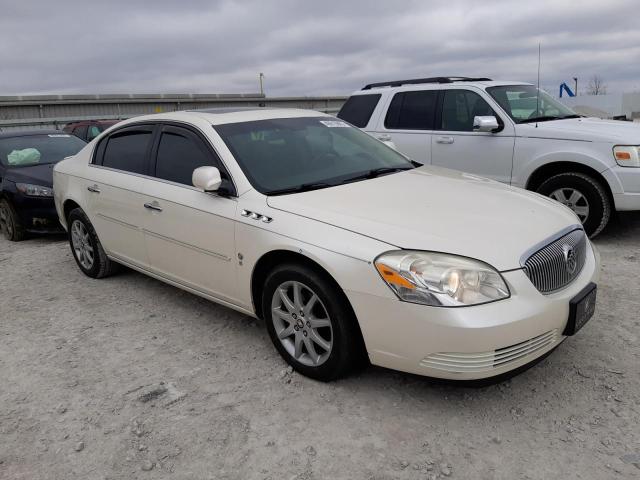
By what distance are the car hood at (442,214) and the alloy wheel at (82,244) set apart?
272cm

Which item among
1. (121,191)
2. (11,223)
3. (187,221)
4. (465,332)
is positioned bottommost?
(11,223)

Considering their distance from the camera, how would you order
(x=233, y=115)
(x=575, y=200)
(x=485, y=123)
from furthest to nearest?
1. (x=485, y=123)
2. (x=575, y=200)
3. (x=233, y=115)

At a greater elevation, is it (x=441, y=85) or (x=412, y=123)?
(x=441, y=85)

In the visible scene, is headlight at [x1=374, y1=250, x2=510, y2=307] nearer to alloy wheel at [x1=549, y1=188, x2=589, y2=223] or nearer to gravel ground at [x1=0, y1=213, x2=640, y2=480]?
gravel ground at [x1=0, y1=213, x2=640, y2=480]

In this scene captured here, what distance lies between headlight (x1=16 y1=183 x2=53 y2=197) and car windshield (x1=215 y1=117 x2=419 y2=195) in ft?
14.0

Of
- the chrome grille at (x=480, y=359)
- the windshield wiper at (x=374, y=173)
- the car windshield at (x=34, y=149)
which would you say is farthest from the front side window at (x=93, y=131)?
the chrome grille at (x=480, y=359)

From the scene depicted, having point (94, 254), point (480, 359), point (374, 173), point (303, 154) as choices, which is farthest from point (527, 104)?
point (94, 254)

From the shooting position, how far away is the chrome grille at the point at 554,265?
109 inches

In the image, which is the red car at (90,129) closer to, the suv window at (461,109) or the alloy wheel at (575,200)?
the suv window at (461,109)

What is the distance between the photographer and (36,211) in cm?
710

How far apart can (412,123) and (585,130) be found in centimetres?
213

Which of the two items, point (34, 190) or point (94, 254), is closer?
point (94, 254)

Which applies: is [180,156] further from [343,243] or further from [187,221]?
[343,243]

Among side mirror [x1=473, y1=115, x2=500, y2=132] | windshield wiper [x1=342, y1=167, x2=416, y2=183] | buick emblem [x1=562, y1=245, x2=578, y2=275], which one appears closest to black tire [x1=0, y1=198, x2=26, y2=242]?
windshield wiper [x1=342, y1=167, x2=416, y2=183]
